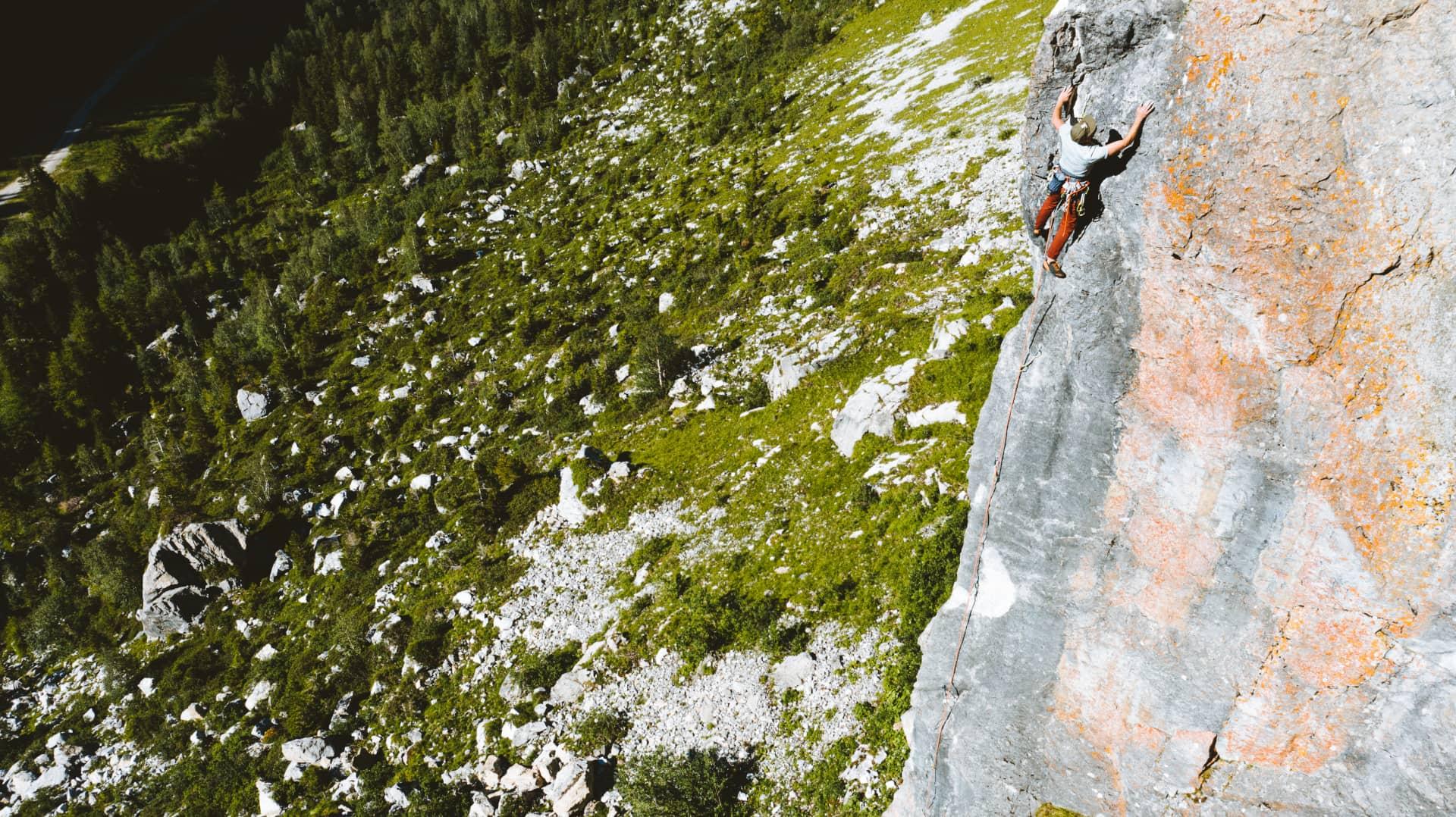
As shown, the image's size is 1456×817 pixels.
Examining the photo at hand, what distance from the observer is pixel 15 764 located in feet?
94.4

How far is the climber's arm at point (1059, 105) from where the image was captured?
7.70 m

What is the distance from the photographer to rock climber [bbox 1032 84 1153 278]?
23.7 ft

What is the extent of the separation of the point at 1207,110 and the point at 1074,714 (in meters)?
8.04

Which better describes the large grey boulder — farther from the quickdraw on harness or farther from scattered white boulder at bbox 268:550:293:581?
the quickdraw on harness

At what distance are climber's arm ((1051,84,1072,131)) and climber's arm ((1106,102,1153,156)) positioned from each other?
0.69 metres

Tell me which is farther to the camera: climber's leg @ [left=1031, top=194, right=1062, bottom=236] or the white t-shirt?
climber's leg @ [left=1031, top=194, right=1062, bottom=236]

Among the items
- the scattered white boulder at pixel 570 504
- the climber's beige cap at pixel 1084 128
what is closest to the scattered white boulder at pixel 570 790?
the scattered white boulder at pixel 570 504

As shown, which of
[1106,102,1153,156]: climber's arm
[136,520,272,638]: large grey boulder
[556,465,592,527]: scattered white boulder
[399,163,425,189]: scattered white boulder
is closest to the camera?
[1106,102,1153,156]: climber's arm

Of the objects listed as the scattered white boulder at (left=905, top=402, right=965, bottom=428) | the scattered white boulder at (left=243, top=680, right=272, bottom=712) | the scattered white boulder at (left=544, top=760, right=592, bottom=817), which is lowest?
the scattered white boulder at (left=243, top=680, right=272, bottom=712)

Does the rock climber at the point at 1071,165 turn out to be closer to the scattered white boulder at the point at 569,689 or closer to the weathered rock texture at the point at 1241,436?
the weathered rock texture at the point at 1241,436

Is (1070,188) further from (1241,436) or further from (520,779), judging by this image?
(520,779)

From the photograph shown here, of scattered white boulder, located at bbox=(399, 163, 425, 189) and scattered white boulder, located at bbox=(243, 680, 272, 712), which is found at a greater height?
scattered white boulder, located at bbox=(399, 163, 425, 189)

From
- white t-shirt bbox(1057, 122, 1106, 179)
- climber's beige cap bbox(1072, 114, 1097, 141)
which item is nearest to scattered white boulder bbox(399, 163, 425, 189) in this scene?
white t-shirt bbox(1057, 122, 1106, 179)

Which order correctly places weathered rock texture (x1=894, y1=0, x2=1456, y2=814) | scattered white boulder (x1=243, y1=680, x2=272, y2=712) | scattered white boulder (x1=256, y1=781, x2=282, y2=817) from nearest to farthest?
weathered rock texture (x1=894, y1=0, x2=1456, y2=814) → scattered white boulder (x1=256, y1=781, x2=282, y2=817) → scattered white boulder (x1=243, y1=680, x2=272, y2=712)
